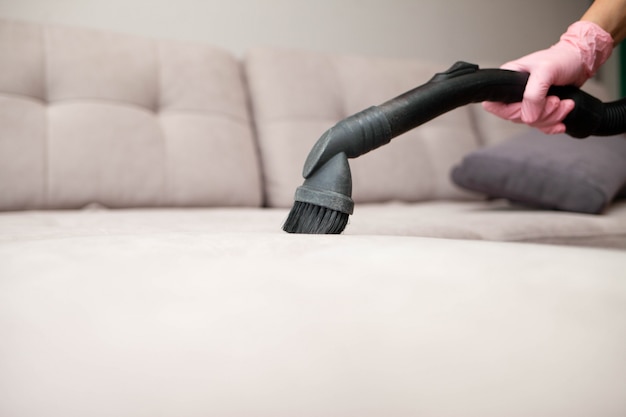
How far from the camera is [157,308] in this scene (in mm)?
273

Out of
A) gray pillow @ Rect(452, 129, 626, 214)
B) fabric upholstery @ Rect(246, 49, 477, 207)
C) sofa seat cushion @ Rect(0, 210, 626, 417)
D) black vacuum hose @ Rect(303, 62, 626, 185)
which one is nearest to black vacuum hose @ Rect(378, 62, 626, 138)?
black vacuum hose @ Rect(303, 62, 626, 185)

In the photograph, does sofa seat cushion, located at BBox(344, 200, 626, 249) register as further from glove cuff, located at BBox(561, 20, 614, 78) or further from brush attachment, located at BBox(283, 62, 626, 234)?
glove cuff, located at BBox(561, 20, 614, 78)

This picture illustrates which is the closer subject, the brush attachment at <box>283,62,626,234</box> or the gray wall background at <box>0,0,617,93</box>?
the brush attachment at <box>283,62,626,234</box>

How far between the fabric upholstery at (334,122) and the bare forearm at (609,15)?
2.16ft

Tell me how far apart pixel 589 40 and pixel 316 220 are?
1.76ft

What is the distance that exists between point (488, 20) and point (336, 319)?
2.12 metres

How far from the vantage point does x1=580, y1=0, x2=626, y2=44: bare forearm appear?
0.76 metres

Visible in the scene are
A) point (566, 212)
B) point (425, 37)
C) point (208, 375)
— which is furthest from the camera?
point (425, 37)

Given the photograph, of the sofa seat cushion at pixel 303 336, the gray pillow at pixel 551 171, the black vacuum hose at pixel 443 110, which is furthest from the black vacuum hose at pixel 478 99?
the gray pillow at pixel 551 171

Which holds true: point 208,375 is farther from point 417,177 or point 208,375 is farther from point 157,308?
point 417,177

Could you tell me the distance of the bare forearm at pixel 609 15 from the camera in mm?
764

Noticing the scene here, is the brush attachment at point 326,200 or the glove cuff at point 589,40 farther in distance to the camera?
the glove cuff at point 589,40

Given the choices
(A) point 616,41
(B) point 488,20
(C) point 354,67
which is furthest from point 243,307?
(B) point 488,20

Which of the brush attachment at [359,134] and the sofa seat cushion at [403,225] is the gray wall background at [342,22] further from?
the brush attachment at [359,134]
